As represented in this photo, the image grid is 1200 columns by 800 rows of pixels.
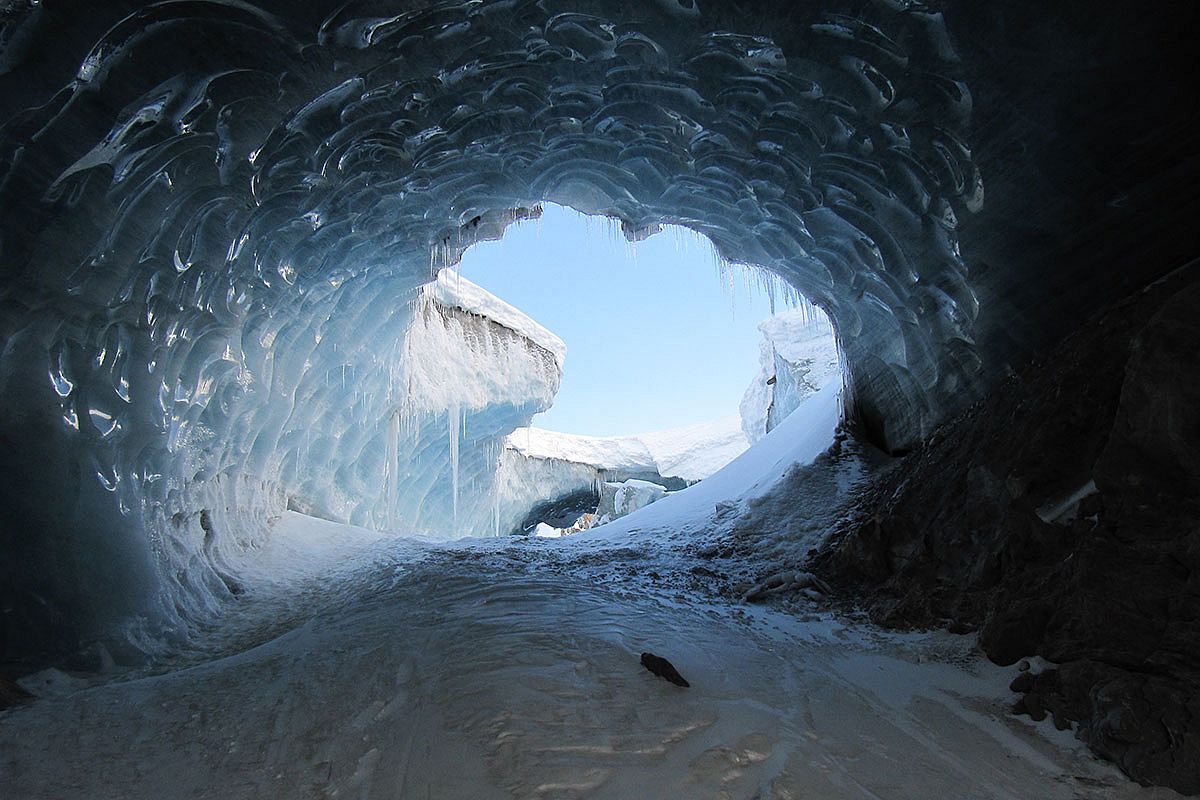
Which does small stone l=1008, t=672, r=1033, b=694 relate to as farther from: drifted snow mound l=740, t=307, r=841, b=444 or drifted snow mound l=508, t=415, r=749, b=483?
drifted snow mound l=508, t=415, r=749, b=483

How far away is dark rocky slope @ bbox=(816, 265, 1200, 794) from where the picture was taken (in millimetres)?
2715

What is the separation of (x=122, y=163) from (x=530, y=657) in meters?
3.72

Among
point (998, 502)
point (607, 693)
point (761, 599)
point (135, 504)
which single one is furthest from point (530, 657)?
point (135, 504)

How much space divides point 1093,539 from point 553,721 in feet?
9.48

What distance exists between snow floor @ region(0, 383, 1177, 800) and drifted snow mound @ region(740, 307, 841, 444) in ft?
48.2

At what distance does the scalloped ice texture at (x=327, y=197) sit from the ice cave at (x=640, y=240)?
3cm

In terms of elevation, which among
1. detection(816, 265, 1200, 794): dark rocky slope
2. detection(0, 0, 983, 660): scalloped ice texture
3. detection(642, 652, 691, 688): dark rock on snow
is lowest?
detection(642, 652, 691, 688): dark rock on snow

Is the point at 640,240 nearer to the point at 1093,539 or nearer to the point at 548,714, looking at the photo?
the point at 1093,539

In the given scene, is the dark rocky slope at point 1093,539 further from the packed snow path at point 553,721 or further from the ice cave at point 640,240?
the packed snow path at point 553,721

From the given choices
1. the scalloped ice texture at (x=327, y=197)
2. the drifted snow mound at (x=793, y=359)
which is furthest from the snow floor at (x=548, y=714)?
the drifted snow mound at (x=793, y=359)

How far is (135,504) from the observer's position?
205 inches

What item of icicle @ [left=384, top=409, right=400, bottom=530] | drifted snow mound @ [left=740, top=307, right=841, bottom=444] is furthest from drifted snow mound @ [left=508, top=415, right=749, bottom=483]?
icicle @ [left=384, top=409, right=400, bottom=530]

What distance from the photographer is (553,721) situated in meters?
3.06

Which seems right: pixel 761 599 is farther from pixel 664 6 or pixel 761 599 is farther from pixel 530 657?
pixel 664 6
